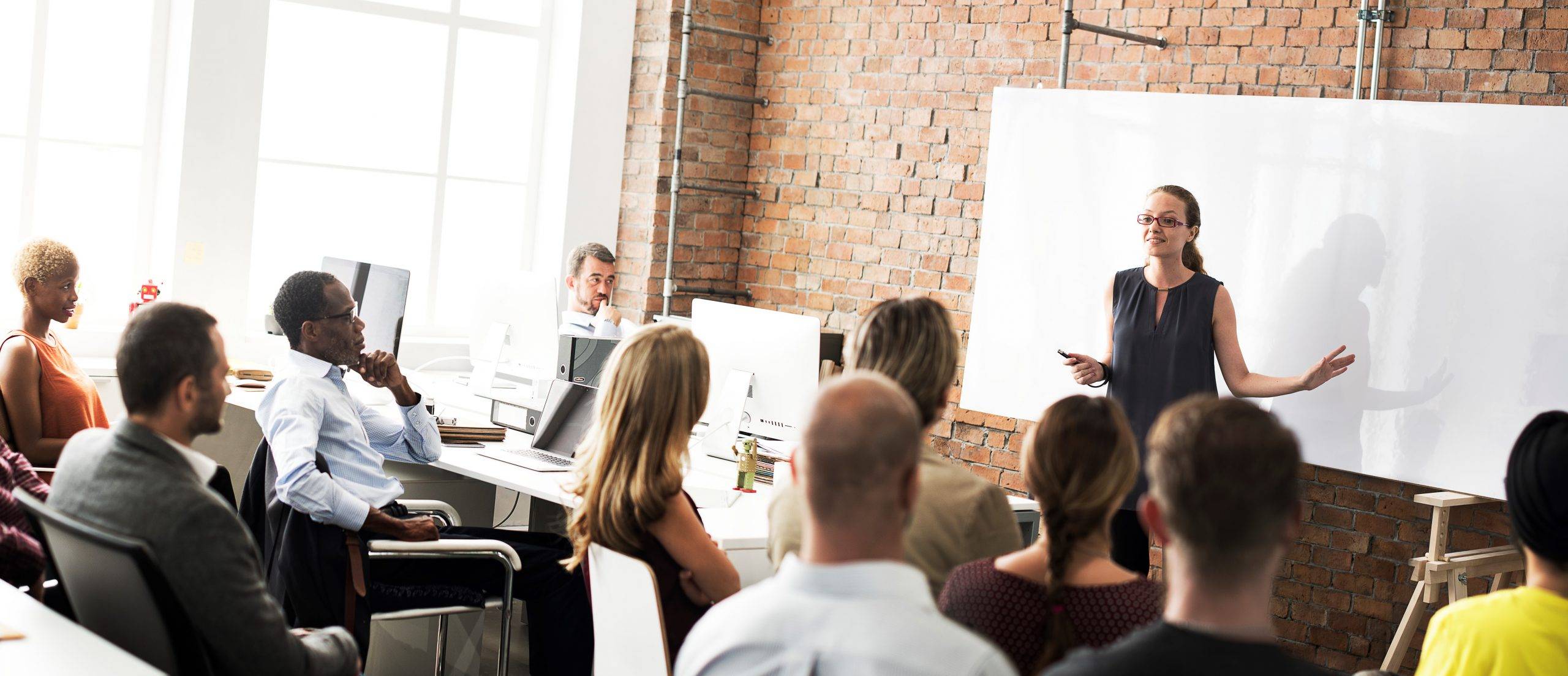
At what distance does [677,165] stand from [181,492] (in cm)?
Result: 491

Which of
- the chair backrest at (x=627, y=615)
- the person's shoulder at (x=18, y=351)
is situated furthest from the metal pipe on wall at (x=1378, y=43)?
the person's shoulder at (x=18, y=351)

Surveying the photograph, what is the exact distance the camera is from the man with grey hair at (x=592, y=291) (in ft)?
18.0

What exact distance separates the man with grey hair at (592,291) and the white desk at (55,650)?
333 cm

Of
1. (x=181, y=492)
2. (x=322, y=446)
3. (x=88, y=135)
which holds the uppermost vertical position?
(x=88, y=135)

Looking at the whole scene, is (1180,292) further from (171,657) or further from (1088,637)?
(171,657)

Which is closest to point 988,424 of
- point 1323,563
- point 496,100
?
point 1323,563

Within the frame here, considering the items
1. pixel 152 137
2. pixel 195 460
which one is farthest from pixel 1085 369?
pixel 152 137

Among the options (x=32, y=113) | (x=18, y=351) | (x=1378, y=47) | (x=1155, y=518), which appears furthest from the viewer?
(x=32, y=113)

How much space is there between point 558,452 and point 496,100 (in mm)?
3388

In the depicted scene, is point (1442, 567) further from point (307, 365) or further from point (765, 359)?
point (307, 365)

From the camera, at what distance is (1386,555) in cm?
464

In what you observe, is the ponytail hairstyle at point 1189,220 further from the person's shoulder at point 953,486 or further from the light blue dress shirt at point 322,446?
the light blue dress shirt at point 322,446

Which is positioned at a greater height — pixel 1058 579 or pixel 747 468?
pixel 1058 579

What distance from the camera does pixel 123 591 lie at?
1.98 m
